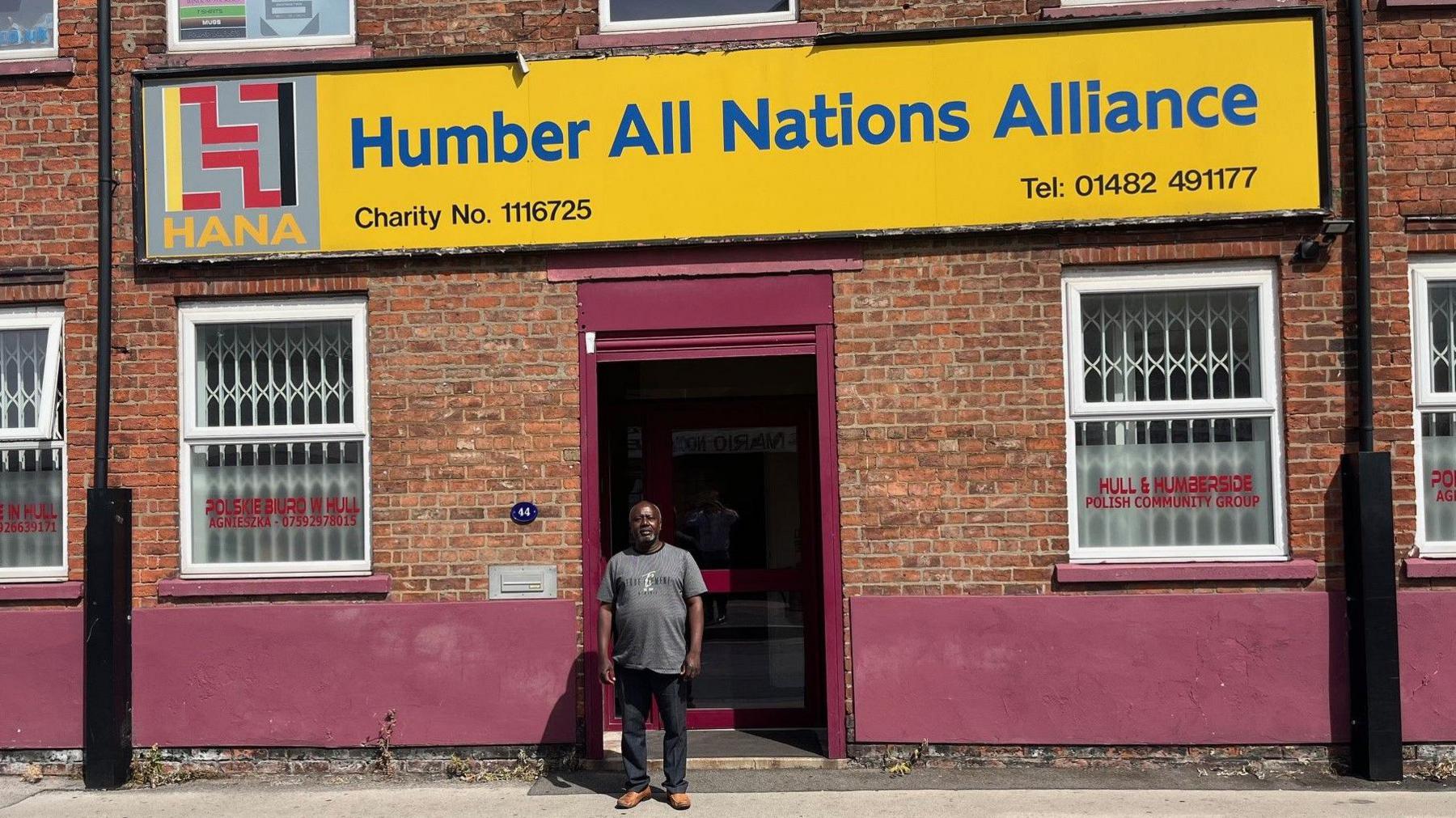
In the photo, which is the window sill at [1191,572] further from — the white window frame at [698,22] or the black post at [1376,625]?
the white window frame at [698,22]

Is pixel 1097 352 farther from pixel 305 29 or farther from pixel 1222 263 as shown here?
pixel 305 29

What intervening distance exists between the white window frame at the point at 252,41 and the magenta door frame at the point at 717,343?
2.15m

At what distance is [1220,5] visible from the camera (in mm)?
7344

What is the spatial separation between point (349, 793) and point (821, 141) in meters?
4.52

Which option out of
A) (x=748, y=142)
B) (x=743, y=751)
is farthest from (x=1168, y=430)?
(x=743, y=751)

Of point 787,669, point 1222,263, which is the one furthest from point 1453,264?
point 787,669

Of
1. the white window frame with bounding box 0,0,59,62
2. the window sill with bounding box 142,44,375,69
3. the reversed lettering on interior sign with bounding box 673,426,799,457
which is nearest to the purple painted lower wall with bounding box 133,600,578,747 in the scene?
the reversed lettering on interior sign with bounding box 673,426,799,457

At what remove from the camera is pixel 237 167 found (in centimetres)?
766

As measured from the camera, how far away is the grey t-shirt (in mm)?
6711

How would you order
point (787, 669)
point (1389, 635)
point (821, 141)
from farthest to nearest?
point (787, 669) < point (821, 141) < point (1389, 635)

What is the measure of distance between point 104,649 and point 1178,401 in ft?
20.7

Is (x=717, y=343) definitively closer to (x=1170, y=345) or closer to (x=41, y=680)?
(x=1170, y=345)

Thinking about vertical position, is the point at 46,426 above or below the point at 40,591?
above

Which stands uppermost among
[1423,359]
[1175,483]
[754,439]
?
[1423,359]
